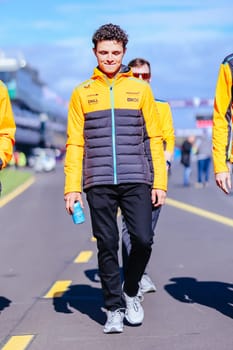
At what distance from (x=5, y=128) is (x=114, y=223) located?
1.01 m

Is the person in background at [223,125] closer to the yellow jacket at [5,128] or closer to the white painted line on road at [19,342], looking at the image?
the yellow jacket at [5,128]

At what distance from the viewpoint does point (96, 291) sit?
27.3 feet

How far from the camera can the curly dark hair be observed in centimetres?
619

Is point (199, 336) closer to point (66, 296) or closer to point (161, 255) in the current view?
point (66, 296)

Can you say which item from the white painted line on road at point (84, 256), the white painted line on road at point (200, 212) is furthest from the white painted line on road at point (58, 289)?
the white painted line on road at point (200, 212)

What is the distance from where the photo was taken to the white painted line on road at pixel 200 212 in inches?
621

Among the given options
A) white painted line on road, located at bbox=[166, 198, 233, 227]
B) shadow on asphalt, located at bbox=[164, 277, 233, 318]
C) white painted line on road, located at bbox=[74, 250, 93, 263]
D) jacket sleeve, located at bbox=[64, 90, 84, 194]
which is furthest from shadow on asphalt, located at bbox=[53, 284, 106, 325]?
white painted line on road, located at bbox=[166, 198, 233, 227]

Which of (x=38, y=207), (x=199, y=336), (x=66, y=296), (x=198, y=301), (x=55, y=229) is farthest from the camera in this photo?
(x=38, y=207)

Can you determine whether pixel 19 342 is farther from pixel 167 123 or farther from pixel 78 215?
pixel 167 123

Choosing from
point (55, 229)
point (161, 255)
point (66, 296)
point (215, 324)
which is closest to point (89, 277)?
point (66, 296)

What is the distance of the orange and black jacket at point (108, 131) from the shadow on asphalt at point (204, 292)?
1448 millimetres

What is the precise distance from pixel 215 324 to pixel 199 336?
1.33ft

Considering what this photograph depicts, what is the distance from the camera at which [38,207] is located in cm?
2181

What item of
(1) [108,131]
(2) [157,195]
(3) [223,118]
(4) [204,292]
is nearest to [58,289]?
(4) [204,292]
